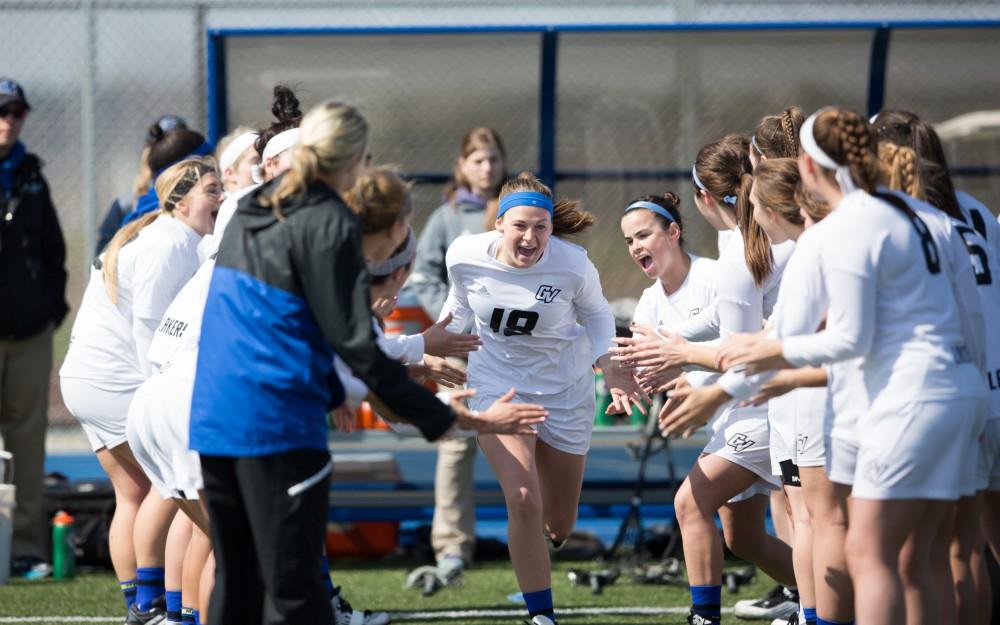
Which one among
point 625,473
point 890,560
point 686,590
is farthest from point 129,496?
point 625,473

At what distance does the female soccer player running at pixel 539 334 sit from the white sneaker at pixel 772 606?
1.01 meters

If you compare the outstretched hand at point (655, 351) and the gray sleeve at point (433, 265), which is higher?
the gray sleeve at point (433, 265)

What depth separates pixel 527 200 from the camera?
207 inches

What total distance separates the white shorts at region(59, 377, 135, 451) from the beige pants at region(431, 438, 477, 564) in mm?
2367

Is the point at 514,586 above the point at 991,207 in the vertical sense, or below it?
below

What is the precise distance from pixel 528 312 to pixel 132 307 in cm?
151

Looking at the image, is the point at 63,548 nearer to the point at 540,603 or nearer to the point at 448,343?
the point at 540,603

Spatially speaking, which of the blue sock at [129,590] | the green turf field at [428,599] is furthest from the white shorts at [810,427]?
the blue sock at [129,590]

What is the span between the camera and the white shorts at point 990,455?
3926 mm

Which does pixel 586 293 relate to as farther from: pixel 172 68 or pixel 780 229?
pixel 172 68

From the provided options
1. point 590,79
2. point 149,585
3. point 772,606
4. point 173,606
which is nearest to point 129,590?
point 149,585

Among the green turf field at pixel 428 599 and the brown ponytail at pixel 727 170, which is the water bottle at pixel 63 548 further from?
the brown ponytail at pixel 727 170

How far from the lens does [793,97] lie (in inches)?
336

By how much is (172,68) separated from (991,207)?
5835mm
